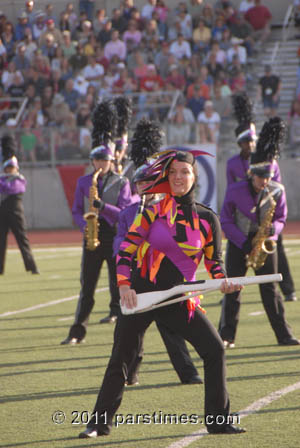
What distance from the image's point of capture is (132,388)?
6.56m

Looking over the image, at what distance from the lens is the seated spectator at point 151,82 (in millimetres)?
22406

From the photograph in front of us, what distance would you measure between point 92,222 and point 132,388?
252cm

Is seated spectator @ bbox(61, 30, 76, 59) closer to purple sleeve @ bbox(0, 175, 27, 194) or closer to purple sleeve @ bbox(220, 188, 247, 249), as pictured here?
purple sleeve @ bbox(0, 175, 27, 194)

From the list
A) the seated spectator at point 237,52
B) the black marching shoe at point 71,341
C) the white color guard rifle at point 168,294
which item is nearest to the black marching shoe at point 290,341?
the black marching shoe at point 71,341

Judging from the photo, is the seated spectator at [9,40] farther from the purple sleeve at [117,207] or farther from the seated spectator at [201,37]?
the purple sleeve at [117,207]

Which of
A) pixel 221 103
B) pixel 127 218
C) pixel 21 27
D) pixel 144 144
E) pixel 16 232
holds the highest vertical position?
pixel 144 144

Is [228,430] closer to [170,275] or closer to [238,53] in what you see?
[170,275]

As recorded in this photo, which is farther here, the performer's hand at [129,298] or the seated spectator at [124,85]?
the seated spectator at [124,85]

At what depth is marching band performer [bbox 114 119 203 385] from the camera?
21.7 ft

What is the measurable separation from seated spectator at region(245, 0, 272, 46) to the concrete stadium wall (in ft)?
14.5

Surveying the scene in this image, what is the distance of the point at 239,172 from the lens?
9531 mm

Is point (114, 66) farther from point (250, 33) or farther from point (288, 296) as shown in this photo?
point (288, 296)

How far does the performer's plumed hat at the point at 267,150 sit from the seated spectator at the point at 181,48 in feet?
48.8

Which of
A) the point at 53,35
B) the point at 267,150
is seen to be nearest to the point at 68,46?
the point at 53,35
